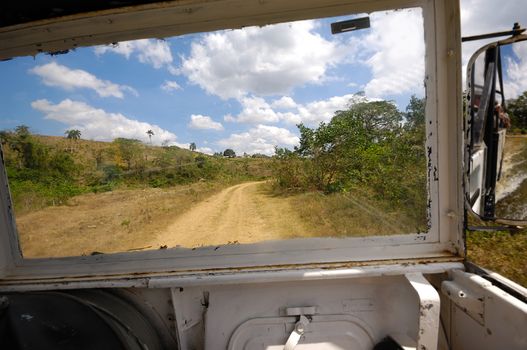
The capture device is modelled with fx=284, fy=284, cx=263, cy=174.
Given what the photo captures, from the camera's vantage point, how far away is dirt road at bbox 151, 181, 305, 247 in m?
1.65

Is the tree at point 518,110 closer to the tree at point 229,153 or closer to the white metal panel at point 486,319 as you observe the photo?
the white metal panel at point 486,319

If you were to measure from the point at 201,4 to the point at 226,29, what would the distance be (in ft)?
0.52

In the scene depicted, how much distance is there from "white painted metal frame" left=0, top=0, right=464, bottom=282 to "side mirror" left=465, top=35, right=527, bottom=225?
0.49 feet

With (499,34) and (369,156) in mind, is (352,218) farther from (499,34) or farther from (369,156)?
(499,34)

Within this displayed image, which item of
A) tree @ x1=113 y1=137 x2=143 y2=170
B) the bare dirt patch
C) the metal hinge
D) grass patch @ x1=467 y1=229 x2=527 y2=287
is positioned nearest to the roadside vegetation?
the metal hinge

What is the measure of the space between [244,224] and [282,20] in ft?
3.81

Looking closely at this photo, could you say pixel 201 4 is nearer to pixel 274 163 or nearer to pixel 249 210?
pixel 274 163

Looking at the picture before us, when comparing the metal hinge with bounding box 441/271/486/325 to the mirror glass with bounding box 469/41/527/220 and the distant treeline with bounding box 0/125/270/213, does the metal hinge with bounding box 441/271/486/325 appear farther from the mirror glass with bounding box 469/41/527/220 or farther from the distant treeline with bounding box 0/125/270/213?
the distant treeline with bounding box 0/125/270/213

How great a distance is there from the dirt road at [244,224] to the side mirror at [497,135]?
90 centimetres

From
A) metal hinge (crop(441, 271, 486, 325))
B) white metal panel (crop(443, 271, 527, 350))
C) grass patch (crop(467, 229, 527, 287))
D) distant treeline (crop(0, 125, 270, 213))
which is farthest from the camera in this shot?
grass patch (crop(467, 229, 527, 287))

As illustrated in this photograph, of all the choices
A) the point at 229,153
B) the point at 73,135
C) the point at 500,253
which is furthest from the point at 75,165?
the point at 500,253

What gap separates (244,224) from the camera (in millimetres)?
1779

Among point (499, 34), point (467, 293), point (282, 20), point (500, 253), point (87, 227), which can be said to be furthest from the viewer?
point (500, 253)

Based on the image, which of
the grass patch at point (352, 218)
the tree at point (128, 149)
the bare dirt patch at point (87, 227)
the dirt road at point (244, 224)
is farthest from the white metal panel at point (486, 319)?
the tree at point (128, 149)
